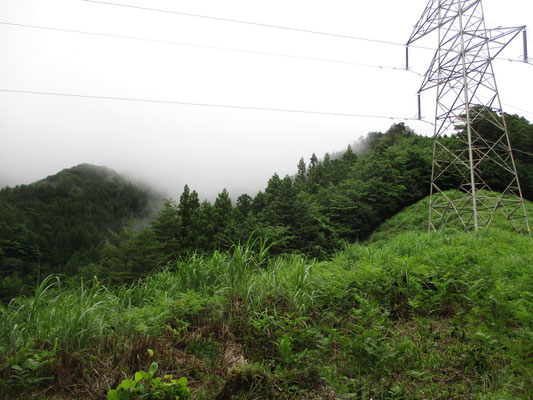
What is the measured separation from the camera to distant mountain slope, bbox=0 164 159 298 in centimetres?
1969

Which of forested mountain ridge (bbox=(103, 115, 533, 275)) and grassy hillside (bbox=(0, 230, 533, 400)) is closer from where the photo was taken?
grassy hillside (bbox=(0, 230, 533, 400))

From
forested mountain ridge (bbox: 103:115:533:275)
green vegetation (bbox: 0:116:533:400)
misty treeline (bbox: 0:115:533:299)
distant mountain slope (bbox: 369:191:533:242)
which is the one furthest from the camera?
misty treeline (bbox: 0:115:533:299)

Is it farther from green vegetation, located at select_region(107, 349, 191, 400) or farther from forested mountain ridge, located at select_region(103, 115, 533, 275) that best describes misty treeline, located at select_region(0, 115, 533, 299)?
green vegetation, located at select_region(107, 349, 191, 400)

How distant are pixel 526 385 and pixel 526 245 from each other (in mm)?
4853

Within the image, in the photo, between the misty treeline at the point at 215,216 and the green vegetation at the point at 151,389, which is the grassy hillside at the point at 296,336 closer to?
the green vegetation at the point at 151,389

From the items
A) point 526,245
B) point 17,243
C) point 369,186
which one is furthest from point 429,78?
point 17,243

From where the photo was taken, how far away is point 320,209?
1839cm

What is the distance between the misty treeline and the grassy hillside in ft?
25.0

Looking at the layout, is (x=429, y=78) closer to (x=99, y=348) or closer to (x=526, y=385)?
(x=526, y=385)

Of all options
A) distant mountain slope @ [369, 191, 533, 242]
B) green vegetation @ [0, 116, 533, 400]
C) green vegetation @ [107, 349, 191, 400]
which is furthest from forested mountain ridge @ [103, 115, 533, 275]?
green vegetation @ [107, 349, 191, 400]

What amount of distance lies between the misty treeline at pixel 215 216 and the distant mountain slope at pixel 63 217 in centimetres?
11

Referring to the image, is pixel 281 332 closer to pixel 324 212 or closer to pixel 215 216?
pixel 324 212

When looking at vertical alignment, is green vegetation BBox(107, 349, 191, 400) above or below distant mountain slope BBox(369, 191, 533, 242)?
above

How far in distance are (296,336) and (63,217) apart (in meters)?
36.9
